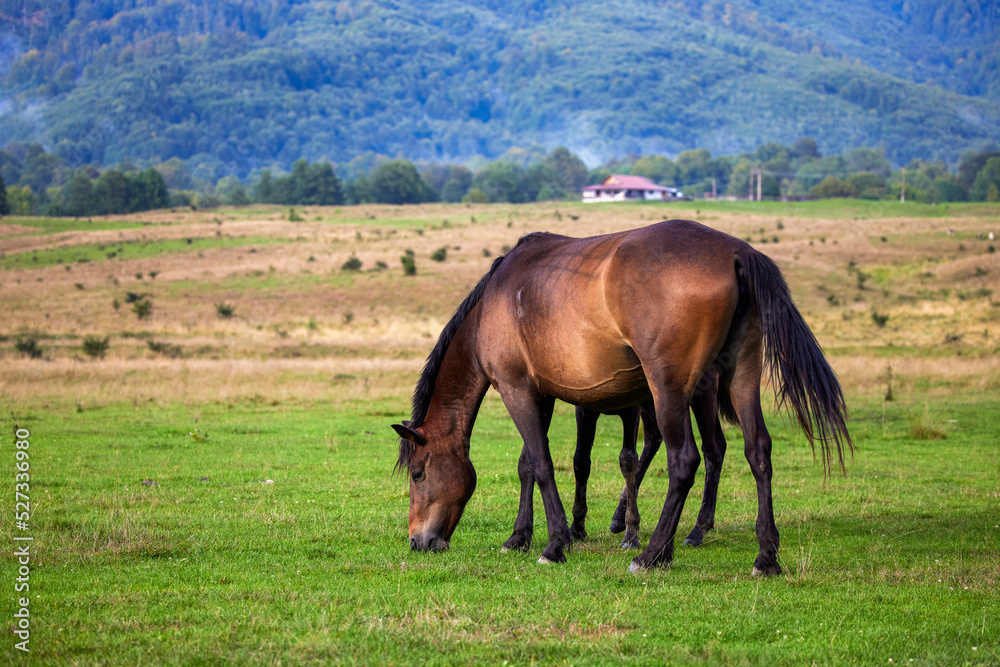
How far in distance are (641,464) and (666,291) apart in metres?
2.44

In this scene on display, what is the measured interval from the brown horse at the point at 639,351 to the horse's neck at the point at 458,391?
0.19ft

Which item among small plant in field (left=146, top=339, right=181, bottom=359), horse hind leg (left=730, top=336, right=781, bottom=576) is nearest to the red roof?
small plant in field (left=146, top=339, right=181, bottom=359)

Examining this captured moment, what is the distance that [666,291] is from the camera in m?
7.00

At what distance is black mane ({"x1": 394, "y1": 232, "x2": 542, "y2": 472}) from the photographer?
27.5 ft

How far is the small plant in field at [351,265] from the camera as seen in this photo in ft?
172

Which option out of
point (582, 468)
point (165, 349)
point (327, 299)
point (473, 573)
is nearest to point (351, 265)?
point (327, 299)

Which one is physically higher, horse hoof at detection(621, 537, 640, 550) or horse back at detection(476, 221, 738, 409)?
horse back at detection(476, 221, 738, 409)

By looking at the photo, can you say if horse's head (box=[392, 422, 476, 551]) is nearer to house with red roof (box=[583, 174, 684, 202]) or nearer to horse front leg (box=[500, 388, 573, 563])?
horse front leg (box=[500, 388, 573, 563])

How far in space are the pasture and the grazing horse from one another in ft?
0.78

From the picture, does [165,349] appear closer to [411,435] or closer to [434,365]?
[434,365]

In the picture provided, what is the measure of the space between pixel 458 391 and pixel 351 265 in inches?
1790

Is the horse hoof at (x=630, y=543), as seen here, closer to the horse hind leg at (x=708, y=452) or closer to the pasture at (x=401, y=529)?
the pasture at (x=401, y=529)

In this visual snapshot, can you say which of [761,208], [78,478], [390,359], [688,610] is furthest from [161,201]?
[688,610]

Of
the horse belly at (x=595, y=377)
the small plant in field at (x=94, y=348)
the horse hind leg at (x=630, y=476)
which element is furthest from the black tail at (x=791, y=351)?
the small plant in field at (x=94, y=348)
